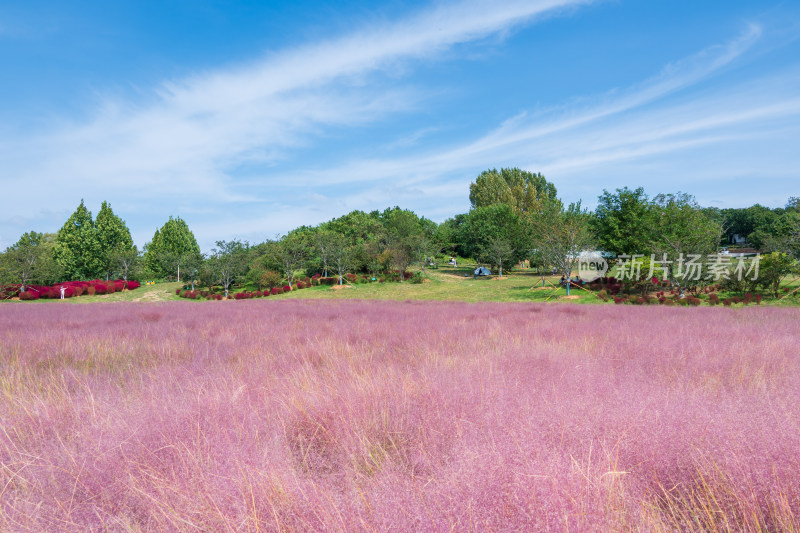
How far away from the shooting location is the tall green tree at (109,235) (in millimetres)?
41938

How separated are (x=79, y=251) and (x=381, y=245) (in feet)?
108

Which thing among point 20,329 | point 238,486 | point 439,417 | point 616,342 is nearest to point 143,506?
point 238,486

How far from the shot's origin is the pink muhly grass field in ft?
5.32

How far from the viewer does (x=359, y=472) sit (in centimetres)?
204

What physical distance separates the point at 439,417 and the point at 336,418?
27.5 inches

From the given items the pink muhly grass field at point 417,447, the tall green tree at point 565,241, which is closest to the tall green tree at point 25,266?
the pink muhly grass field at point 417,447

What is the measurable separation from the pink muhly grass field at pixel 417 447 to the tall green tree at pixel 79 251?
155 ft

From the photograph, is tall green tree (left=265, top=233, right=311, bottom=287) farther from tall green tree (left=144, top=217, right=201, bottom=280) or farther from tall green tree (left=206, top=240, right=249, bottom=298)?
tall green tree (left=144, top=217, right=201, bottom=280)

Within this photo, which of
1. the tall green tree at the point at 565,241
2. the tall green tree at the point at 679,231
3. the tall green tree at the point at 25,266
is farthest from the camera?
the tall green tree at the point at 25,266

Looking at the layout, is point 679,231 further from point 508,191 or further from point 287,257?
point 508,191

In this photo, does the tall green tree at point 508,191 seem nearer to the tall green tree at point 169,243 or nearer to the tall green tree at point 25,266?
the tall green tree at point 169,243

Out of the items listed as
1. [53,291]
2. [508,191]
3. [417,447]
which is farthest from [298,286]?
[508,191]

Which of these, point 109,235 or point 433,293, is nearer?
point 433,293

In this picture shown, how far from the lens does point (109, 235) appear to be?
42.9 m
